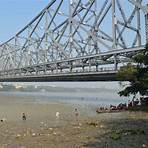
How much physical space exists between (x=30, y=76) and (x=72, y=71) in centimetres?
2008

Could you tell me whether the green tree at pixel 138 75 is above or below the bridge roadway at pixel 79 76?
below

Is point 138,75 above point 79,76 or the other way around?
the other way around

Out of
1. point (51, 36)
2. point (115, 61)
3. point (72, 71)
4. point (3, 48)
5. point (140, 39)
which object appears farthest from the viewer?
point (3, 48)

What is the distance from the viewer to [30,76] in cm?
9256

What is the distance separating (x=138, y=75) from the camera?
43062 millimetres

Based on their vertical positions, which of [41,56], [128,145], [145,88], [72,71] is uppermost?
[41,56]

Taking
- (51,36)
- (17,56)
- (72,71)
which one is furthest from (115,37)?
(17,56)

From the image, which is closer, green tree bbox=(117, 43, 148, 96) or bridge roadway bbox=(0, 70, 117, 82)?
green tree bbox=(117, 43, 148, 96)

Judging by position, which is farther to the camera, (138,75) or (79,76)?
(79,76)

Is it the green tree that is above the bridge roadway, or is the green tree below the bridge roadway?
below

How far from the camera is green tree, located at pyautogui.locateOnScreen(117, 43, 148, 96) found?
134 feet

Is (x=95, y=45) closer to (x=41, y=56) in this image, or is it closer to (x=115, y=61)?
(x=115, y=61)

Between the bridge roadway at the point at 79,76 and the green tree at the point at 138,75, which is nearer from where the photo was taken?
the green tree at the point at 138,75

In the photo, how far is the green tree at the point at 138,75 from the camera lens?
134 feet
